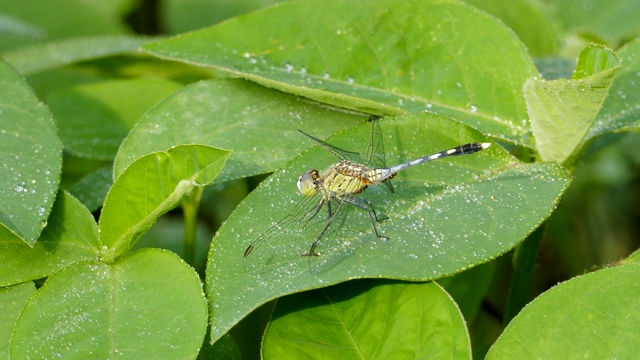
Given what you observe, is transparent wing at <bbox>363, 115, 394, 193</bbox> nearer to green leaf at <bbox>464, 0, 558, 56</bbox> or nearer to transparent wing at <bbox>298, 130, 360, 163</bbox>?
transparent wing at <bbox>298, 130, 360, 163</bbox>

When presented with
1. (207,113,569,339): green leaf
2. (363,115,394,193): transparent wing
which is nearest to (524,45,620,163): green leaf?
(207,113,569,339): green leaf

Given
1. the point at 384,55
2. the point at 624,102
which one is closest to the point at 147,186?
the point at 384,55

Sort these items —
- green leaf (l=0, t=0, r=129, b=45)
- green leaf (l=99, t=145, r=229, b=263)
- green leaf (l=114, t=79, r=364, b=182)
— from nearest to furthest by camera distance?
green leaf (l=99, t=145, r=229, b=263) → green leaf (l=114, t=79, r=364, b=182) → green leaf (l=0, t=0, r=129, b=45)

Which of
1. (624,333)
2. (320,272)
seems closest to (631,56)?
(624,333)

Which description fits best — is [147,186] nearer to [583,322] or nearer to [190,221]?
[190,221]

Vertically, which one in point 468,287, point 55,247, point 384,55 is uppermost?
point 384,55

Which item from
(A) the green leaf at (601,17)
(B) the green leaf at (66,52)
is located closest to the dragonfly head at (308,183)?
(B) the green leaf at (66,52)
